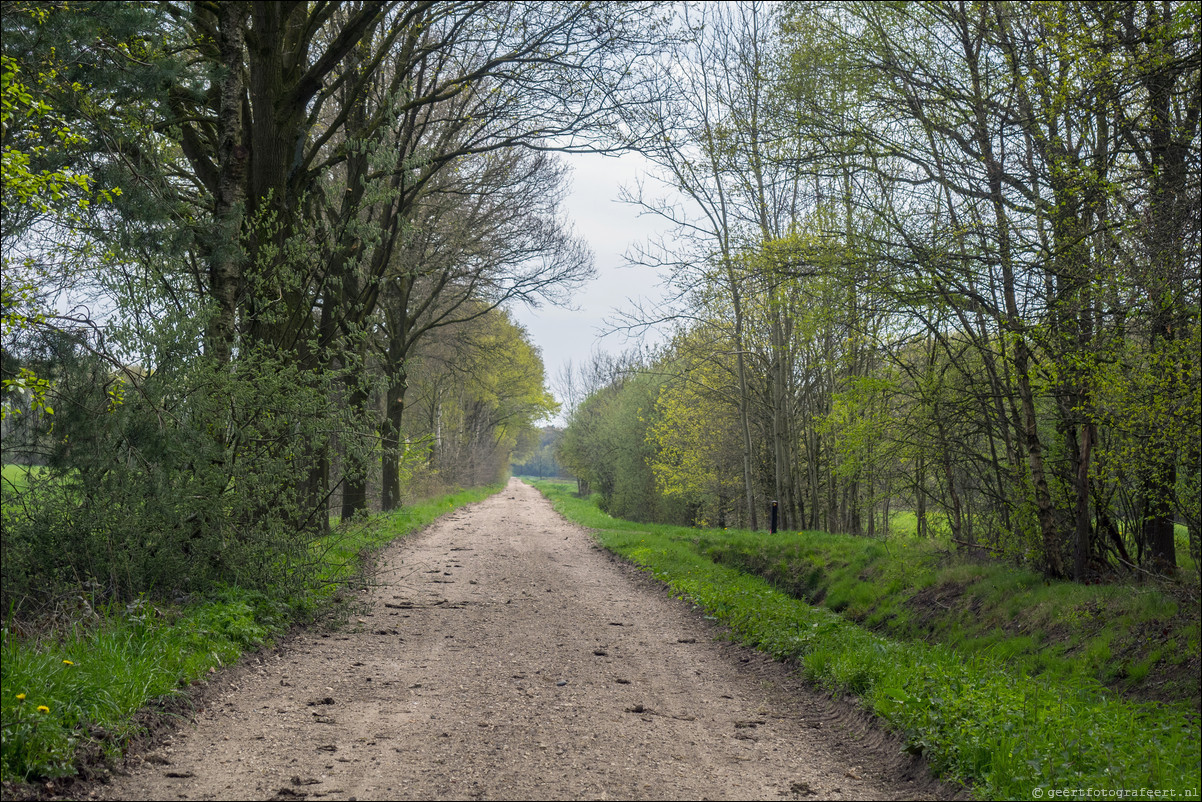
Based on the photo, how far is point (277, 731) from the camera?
16.1ft

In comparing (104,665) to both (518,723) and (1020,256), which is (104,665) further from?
(1020,256)

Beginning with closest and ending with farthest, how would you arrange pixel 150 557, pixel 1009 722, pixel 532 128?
pixel 1009 722 → pixel 150 557 → pixel 532 128

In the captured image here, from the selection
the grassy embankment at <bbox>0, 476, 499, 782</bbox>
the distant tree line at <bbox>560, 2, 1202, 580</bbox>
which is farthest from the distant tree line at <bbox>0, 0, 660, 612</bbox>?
the distant tree line at <bbox>560, 2, 1202, 580</bbox>

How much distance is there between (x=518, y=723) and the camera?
5.23 meters

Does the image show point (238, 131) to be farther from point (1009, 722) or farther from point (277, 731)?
point (1009, 722)

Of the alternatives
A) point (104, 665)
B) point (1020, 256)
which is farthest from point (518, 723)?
point (1020, 256)

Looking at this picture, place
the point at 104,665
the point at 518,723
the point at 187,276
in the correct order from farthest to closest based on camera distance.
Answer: the point at 187,276
the point at 518,723
the point at 104,665

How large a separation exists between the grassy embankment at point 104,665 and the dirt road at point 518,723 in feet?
0.95

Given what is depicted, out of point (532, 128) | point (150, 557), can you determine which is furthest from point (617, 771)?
point (532, 128)

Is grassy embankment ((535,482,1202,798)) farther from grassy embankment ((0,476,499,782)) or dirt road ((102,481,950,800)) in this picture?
grassy embankment ((0,476,499,782))

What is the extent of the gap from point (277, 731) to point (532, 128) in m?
11.4

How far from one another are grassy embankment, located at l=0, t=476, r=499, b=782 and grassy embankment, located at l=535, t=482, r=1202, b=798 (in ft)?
16.2

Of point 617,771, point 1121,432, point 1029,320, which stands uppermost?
point 1029,320

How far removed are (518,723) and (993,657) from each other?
5512 mm
